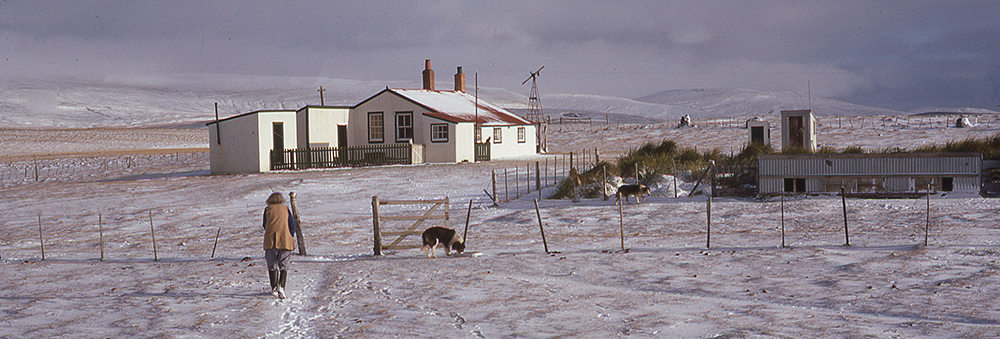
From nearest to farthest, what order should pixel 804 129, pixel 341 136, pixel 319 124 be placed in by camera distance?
pixel 804 129, pixel 319 124, pixel 341 136

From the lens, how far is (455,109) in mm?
40938

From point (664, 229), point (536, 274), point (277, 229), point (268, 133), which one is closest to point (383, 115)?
point (268, 133)

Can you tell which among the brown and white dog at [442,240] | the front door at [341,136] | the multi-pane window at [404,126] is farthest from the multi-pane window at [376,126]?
the brown and white dog at [442,240]

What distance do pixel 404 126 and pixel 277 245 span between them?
28.6m

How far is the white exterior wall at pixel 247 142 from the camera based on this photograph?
3300cm

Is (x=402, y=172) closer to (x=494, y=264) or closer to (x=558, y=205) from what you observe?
(x=558, y=205)

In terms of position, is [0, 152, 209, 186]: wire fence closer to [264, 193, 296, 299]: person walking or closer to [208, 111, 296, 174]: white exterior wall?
[208, 111, 296, 174]: white exterior wall

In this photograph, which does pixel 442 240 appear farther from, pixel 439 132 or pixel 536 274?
pixel 439 132

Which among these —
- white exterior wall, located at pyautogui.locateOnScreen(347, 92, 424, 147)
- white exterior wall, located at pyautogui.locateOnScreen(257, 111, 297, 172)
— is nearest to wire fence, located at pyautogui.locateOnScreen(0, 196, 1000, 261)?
white exterior wall, located at pyautogui.locateOnScreen(257, 111, 297, 172)

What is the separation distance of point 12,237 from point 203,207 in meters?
5.13

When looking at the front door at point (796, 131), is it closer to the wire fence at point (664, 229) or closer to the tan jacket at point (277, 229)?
the wire fence at point (664, 229)

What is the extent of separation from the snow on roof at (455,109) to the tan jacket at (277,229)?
27.0 m

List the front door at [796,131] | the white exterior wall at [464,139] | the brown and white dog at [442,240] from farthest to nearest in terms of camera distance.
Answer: the white exterior wall at [464,139] < the front door at [796,131] < the brown and white dog at [442,240]

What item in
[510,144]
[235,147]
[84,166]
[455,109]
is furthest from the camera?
[84,166]
